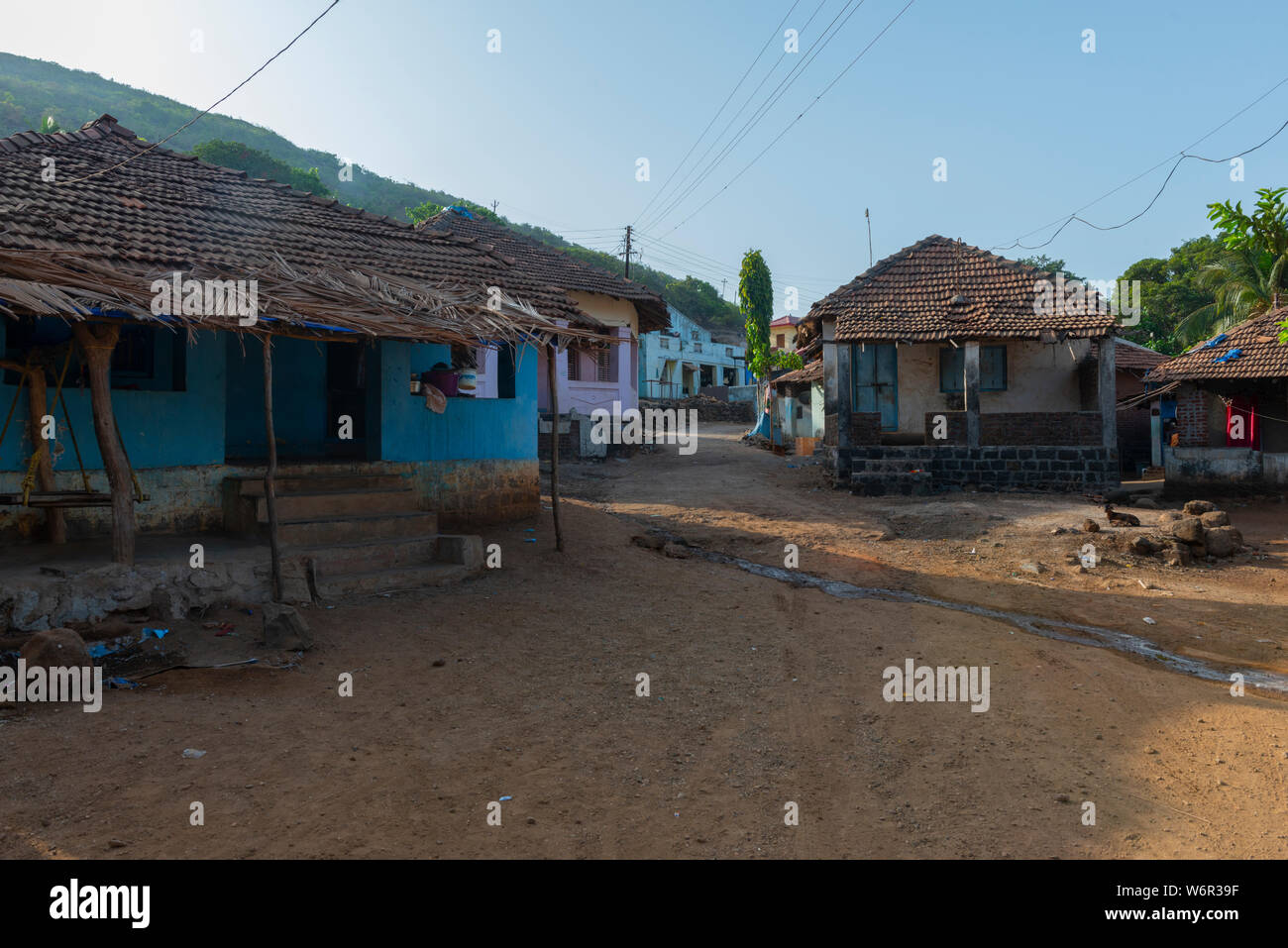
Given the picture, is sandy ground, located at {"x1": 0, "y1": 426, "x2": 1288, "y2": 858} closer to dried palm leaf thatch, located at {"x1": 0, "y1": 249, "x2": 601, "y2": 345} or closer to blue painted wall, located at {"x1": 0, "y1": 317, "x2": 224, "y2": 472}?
dried palm leaf thatch, located at {"x1": 0, "y1": 249, "x2": 601, "y2": 345}

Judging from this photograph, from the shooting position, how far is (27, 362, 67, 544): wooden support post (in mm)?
7594

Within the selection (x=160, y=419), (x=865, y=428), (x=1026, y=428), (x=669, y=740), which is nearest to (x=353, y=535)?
(x=160, y=419)

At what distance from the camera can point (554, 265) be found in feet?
73.8

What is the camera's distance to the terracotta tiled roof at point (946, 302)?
1609 centimetres

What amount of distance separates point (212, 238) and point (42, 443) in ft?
9.76

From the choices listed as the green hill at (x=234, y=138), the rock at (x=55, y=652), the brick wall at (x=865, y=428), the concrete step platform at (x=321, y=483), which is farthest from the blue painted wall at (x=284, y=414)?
the green hill at (x=234, y=138)

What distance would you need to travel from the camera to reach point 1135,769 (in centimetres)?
434

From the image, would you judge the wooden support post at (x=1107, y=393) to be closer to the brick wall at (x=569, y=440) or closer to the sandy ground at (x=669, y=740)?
the sandy ground at (x=669, y=740)

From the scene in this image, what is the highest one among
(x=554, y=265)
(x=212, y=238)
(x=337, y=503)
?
(x=554, y=265)

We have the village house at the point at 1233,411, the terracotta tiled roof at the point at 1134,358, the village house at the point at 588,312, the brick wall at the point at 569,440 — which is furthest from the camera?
the terracotta tiled roof at the point at 1134,358

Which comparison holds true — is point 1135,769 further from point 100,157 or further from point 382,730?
point 100,157

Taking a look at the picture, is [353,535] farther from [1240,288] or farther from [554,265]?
[1240,288]

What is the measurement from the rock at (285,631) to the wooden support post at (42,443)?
306cm
